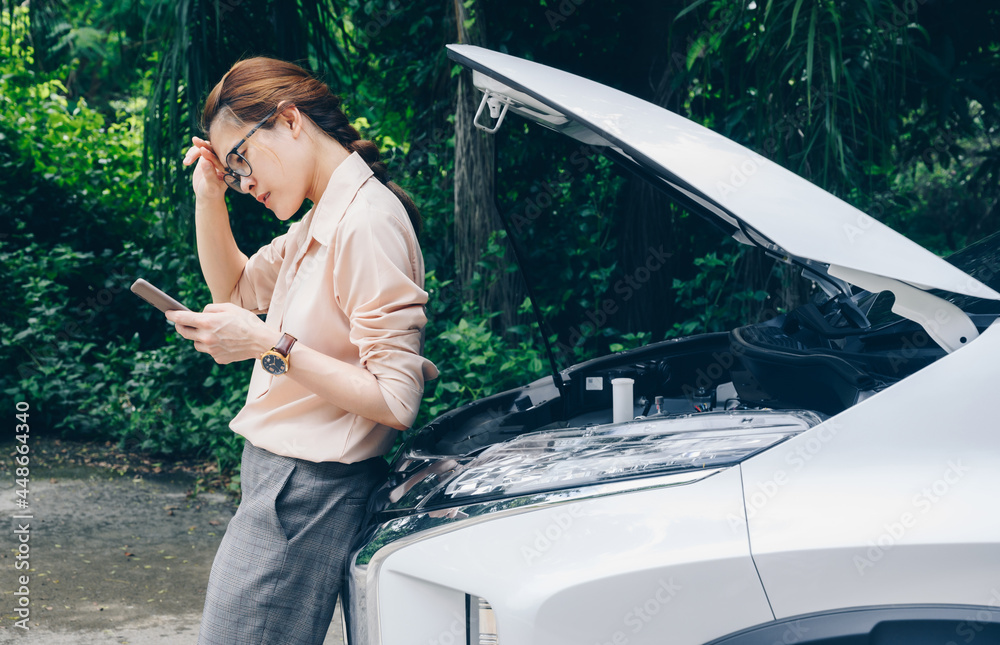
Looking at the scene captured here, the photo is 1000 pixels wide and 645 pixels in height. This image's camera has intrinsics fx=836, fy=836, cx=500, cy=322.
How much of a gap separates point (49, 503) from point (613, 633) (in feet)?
13.6

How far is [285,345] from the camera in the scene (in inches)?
65.4

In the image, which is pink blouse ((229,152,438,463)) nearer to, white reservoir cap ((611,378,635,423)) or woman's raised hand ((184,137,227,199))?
woman's raised hand ((184,137,227,199))

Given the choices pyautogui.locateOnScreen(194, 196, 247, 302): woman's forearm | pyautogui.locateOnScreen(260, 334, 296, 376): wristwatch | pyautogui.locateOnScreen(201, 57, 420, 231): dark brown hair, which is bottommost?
pyautogui.locateOnScreen(260, 334, 296, 376): wristwatch

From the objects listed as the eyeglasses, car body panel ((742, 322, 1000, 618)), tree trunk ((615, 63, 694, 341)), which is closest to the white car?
car body panel ((742, 322, 1000, 618))

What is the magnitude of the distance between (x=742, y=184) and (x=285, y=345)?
940 millimetres

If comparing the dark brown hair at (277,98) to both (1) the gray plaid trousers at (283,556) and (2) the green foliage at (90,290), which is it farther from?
(2) the green foliage at (90,290)

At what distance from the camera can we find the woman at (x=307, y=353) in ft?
5.56

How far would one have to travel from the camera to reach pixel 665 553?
135cm

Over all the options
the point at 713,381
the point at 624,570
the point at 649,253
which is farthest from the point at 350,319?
the point at 649,253

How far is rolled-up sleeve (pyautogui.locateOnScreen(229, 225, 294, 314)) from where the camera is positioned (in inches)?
86.0

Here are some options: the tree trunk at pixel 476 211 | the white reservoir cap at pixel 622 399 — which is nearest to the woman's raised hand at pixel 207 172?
the white reservoir cap at pixel 622 399

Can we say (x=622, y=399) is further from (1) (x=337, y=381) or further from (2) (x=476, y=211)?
(2) (x=476, y=211)

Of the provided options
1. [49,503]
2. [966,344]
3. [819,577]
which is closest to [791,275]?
[966,344]

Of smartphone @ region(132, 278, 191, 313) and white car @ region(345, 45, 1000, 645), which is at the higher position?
smartphone @ region(132, 278, 191, 313)
